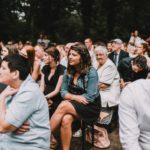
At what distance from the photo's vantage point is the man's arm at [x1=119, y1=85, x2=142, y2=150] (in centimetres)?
257

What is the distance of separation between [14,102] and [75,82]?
86.5 inches

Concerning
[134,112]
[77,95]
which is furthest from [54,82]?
[134,112]

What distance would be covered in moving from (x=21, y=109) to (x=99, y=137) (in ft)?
9.57

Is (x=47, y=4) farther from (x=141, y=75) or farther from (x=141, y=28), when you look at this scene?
(x=141, y=75)

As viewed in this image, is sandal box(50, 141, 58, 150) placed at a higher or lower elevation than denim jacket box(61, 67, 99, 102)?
lower

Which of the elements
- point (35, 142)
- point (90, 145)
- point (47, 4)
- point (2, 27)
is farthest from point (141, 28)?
point (35, 142)

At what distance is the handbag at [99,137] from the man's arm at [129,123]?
3.53 metres

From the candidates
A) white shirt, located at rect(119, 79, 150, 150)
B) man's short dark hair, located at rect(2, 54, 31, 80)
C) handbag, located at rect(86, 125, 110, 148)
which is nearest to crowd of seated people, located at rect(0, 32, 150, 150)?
handbag, located at rect(86, 125, 110, 148)

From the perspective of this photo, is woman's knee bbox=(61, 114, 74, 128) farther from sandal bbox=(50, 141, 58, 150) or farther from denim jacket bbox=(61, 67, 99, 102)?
sandal bbox=(50, 141, 58, 150)

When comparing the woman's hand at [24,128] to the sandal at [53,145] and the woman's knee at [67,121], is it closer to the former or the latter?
the woman's knee at [67,121]

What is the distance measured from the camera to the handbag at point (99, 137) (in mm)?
6113

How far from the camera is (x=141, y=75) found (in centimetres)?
579

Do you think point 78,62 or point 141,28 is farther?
point 141,28

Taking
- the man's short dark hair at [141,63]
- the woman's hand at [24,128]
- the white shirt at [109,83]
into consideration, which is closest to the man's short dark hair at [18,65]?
the woman's hand at [24,128]
